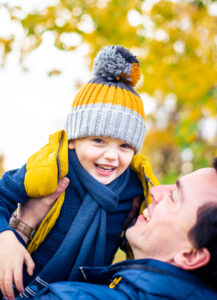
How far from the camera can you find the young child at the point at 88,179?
191 centimetres

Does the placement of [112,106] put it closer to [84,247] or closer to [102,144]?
[102,144]

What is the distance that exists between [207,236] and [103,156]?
0.85 meters

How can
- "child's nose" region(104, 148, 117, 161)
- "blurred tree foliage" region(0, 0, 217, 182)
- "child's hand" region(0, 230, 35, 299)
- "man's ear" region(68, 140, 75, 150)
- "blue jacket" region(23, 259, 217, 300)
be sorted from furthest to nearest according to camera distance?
"blurred tree foliage" region(0, 0, 217, 182), "man's ear" region(68, 140, 75, 150), "child's nose" region(104, 148, 117, 161), "child's hand" region(0, 230, 35, 299), "blue jacket" region(23, 259, 217, 300)

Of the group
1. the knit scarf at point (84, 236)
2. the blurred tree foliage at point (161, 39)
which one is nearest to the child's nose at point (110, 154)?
the knit scarf at point (84, 236)

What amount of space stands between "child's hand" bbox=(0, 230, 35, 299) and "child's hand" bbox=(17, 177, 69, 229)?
0.27 meters

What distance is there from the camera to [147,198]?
2199mm

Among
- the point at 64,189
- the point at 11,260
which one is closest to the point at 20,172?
the point at 64,189

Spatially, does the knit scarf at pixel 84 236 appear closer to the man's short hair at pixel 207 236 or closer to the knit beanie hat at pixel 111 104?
the knit beanie hat at pixel 111 104

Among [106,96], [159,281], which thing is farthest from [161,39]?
[159,281]

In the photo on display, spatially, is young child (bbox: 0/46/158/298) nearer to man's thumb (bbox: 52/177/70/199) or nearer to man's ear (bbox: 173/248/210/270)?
man's thumb (bbox: 52/177/70/199)

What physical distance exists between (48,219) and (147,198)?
26.7 inches

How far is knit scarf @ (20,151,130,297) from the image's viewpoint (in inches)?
75.4

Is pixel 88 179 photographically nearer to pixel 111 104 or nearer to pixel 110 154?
pixel 110 154

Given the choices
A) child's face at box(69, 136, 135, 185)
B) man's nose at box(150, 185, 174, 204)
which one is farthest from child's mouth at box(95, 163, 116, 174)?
man's nose at box(150, 185, 174, 204)
